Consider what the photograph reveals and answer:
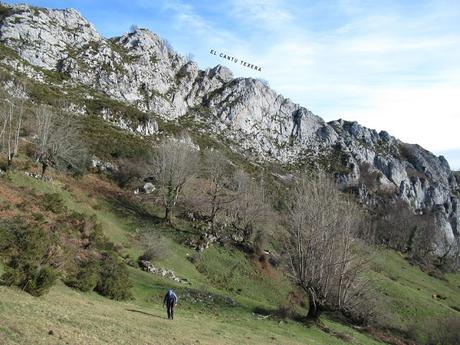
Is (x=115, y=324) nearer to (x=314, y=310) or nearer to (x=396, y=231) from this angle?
(x=314, y=310)

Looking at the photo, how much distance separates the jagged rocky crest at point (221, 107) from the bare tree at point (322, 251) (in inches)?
2495

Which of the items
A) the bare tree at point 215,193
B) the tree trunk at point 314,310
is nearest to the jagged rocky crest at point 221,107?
the bare tree at point 215,193

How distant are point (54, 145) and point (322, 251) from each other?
31307 millimetres

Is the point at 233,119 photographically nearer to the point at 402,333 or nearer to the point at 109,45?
the point at 109,45

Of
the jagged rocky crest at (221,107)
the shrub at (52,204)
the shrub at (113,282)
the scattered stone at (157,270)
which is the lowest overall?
the scattered stone at (157,270)

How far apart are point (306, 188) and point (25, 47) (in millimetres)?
89856

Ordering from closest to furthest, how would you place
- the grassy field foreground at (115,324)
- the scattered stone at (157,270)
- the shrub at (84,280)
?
1. the grassy field foreground at (115,324)
2. the shrub at (84,280)
3. the scattered stone at (157,270)

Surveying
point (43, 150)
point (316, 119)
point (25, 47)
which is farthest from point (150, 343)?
point (316, 119)

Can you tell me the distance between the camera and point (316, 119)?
160 metres

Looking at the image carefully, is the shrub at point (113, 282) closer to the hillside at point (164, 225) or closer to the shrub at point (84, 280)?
the hillside at point (164, 225)

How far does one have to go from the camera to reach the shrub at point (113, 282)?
22438mm

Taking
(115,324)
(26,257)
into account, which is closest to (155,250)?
(26,257)

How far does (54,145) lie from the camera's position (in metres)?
45.1

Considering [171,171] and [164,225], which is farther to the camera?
[171,171]
